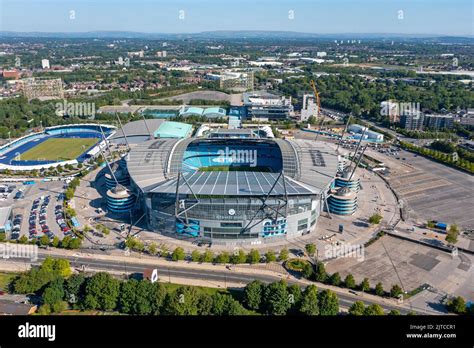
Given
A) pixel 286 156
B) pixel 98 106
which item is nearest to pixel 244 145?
pixel 286 156

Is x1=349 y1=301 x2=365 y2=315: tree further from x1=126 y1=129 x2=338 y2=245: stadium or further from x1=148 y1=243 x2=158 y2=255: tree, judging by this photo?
x1=148 y1=243 x2=158 y2=255: tree

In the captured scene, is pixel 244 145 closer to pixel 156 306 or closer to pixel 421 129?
pixel 156 306

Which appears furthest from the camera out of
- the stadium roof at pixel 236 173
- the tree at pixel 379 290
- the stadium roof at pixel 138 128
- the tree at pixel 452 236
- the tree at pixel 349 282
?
the stadium roof at pixel 138 128

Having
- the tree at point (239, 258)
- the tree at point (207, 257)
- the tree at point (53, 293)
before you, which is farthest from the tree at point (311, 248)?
the tree at point (53, 293)

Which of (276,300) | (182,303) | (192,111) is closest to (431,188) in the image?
(276,300)

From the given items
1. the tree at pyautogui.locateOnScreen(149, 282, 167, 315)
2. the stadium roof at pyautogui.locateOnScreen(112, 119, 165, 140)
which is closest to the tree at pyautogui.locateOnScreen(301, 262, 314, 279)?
the tree at pyautogui.locateOnScreen(149, 282, 167, 315)

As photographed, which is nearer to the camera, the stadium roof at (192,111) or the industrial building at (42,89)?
the stadium roof at (192,111)

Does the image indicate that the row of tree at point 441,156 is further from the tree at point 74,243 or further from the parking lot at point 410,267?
the tree at point 74,243
